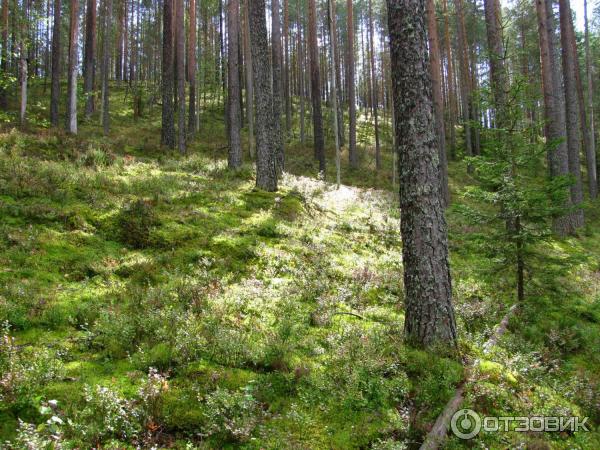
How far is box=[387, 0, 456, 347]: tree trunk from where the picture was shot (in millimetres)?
5785

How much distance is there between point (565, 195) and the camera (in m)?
8.22

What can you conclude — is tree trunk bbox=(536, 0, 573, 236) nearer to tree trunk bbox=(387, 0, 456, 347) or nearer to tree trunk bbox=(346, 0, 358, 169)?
tree trunk bbox=(346, 0, 358, 169)

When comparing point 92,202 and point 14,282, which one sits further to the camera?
point 92,202

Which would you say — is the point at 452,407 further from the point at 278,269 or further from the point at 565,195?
the point at 565,195

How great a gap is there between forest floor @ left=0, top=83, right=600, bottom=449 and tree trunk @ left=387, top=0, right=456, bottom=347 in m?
0.58

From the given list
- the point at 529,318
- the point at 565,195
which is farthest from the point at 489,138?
the point at 529,318

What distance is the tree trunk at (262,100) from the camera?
13070 mm

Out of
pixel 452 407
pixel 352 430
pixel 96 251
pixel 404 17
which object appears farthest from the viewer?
pixel 96 251

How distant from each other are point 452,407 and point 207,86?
4257cm

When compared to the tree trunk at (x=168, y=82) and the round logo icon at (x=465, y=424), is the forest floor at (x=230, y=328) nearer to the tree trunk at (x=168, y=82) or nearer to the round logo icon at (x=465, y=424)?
the round logo icon at (x=465, y=424)

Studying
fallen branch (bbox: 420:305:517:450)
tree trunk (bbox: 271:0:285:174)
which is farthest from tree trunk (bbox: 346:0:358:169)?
fallen branch (bbox: 420:305:517:450)

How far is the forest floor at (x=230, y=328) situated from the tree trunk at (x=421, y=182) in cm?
58

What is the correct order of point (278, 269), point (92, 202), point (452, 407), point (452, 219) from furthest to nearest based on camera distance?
1. point (452, 219)
2. point (92, 202)
3. point (278, 269)
4. point (452, 407)

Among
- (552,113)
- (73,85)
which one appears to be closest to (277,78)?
(73,85)
